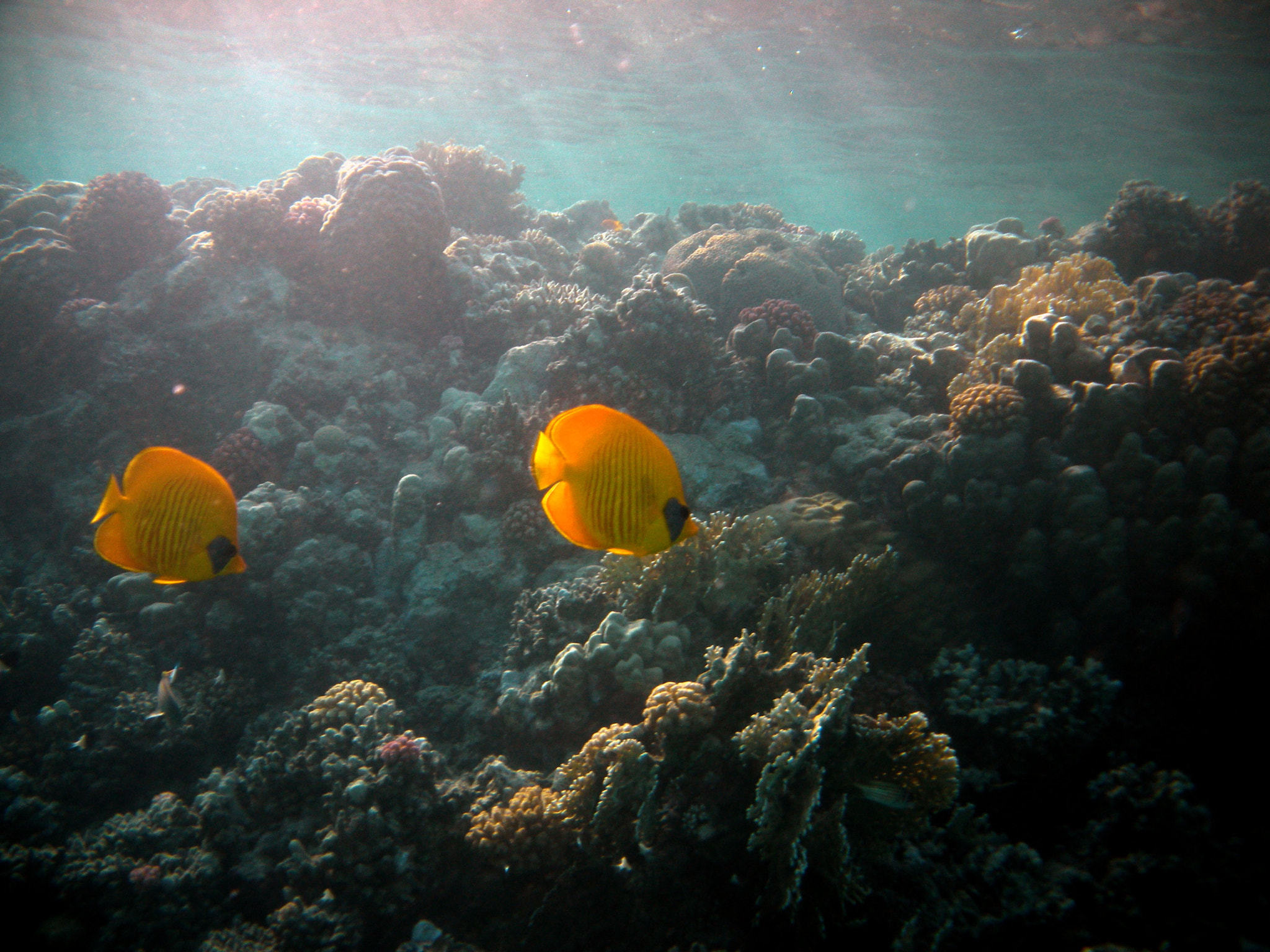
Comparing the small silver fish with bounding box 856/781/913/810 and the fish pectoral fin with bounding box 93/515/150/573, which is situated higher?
the fish pectoral fin with bounding box 93/515/150/573

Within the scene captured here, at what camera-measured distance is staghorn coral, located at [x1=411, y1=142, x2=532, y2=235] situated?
11.7m

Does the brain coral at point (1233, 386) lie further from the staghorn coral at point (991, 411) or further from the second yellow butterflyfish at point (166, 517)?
the second yellow butterflyfish at point (166, 517)

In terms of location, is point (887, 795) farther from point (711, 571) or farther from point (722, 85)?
point (722, 85)

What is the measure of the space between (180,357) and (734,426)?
23.2 ft

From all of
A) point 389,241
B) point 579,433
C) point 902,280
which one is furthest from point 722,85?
point 579,433

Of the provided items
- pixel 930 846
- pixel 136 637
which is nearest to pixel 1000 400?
pixel 930 846

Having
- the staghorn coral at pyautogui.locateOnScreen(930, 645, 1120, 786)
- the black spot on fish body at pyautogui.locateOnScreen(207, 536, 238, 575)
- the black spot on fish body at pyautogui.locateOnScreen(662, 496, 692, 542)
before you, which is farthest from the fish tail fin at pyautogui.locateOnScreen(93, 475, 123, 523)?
the staghorn coral at pyautogui.locateOnScreen(930, 645, 1120, 786)

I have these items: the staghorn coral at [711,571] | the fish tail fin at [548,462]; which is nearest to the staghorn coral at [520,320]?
the staghorn coral at [711,571]

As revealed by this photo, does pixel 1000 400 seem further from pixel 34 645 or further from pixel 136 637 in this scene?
pixel 34 645

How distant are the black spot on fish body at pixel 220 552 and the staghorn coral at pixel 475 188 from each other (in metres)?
10.4

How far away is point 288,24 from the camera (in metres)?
22.6

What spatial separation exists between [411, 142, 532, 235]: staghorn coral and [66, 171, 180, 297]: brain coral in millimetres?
4880

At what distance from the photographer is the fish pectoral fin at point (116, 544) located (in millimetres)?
2395

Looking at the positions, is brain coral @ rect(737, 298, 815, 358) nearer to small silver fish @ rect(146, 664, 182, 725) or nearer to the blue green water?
small silver fish @ rect(146, 664, 182, 725)
